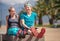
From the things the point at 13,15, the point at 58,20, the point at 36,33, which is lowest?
the point at 58,20

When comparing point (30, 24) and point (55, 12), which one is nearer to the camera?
point (30, 24)

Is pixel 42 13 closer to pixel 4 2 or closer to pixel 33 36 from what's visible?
pixel 4 2

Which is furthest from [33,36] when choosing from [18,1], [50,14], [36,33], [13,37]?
[50,14]

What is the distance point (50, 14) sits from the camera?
3175 cm

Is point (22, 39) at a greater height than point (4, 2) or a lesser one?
lesser

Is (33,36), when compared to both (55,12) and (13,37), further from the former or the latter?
(55,12)

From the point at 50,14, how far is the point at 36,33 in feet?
87.3

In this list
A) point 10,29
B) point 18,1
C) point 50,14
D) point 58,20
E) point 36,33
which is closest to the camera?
point 36,33

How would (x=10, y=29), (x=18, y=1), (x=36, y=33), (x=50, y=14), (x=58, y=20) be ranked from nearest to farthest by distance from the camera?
(x=36, y=33)
(x=10, y=29)
(x=18, y=1)
(x=58, y=20)
(x=50, y=14)

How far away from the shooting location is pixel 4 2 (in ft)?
37.3

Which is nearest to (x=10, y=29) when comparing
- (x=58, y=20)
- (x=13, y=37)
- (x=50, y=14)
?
(x=13, y=37)

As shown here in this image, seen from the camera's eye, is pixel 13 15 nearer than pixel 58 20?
Yes

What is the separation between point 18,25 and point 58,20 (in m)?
23.6

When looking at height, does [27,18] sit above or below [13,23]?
above
